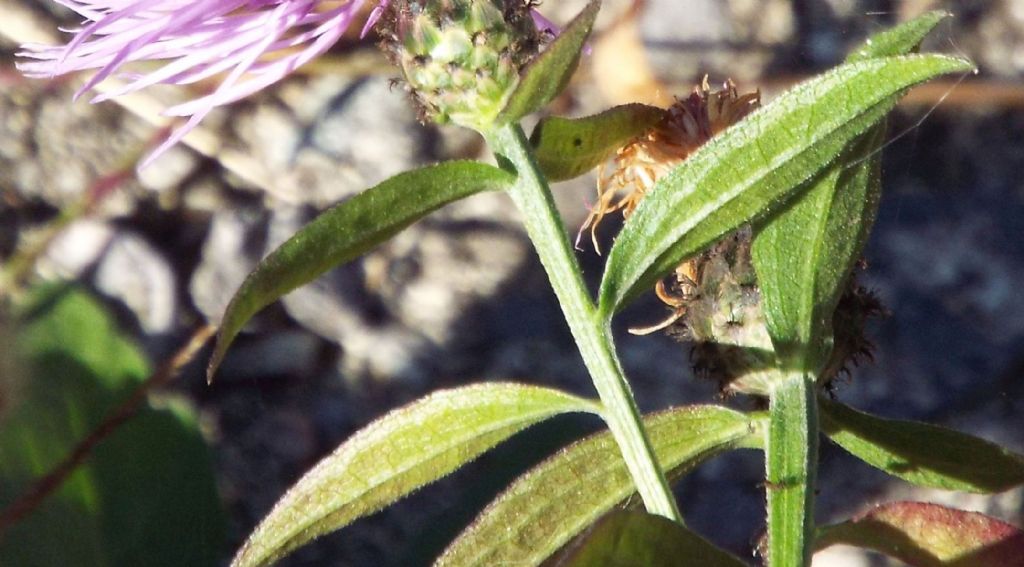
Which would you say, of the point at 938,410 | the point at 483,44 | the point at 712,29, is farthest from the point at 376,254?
the point at 483,44

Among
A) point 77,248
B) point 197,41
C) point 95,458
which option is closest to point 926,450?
point 197,41

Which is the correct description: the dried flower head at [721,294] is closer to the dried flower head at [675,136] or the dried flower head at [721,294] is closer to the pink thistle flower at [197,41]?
the dried flower head at [675,136]

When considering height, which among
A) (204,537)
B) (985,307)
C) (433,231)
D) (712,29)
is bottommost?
(204,537)

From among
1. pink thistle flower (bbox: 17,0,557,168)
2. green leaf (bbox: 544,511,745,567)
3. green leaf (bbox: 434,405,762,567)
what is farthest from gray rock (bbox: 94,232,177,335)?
green leaf (bbox: 544,511,745,567)

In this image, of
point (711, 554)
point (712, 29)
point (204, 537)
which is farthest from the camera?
point (712, 29)

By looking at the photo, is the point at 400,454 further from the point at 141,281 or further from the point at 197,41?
the point at 141,281

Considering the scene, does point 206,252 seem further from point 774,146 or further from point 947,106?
point 774,146

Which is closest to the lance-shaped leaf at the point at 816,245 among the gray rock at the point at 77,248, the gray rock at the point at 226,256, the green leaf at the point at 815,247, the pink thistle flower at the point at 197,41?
the green leaf at the point at 815,247
